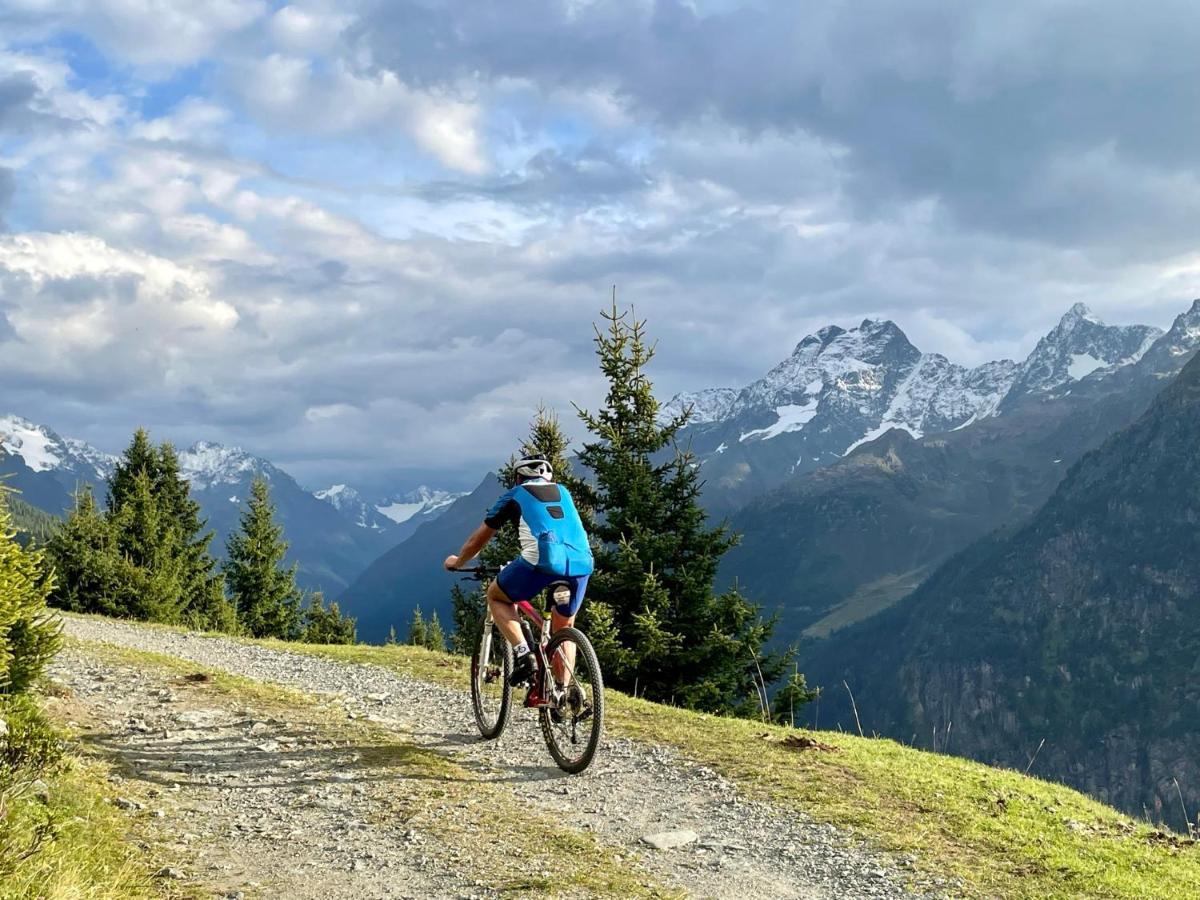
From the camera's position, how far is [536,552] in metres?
11.2

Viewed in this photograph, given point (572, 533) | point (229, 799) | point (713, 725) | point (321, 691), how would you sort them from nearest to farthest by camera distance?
1. point (229, 799)
2. point (572, 533)
3. point (713, 725)
4. point (321, 691)

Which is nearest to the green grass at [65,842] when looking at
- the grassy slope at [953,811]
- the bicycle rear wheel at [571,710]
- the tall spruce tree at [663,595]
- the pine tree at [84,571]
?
the bicycle rear wheel at [571,710]

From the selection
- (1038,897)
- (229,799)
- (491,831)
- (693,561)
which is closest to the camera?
(1038,897)

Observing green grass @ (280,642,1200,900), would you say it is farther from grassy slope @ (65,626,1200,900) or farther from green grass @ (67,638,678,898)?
green grass @ (67,638,678,898)

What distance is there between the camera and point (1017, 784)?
12922mm

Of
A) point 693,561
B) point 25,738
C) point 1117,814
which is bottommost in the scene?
point 1117,814

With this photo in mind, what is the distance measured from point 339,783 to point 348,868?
2.48m

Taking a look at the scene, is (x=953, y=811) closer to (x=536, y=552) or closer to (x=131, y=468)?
(x=536, y=552)

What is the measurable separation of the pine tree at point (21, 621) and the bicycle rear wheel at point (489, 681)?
5125 millimetres

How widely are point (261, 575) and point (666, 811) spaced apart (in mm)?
52743

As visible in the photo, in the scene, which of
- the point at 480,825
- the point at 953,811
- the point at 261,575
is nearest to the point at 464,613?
the point at 261,575

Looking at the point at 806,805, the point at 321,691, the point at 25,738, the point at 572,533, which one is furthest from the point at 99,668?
the point at 806,805

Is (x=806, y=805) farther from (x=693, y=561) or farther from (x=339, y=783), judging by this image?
(x=693, y=561)

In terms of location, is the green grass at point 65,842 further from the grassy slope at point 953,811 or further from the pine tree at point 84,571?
the pine tree at point 84,571
